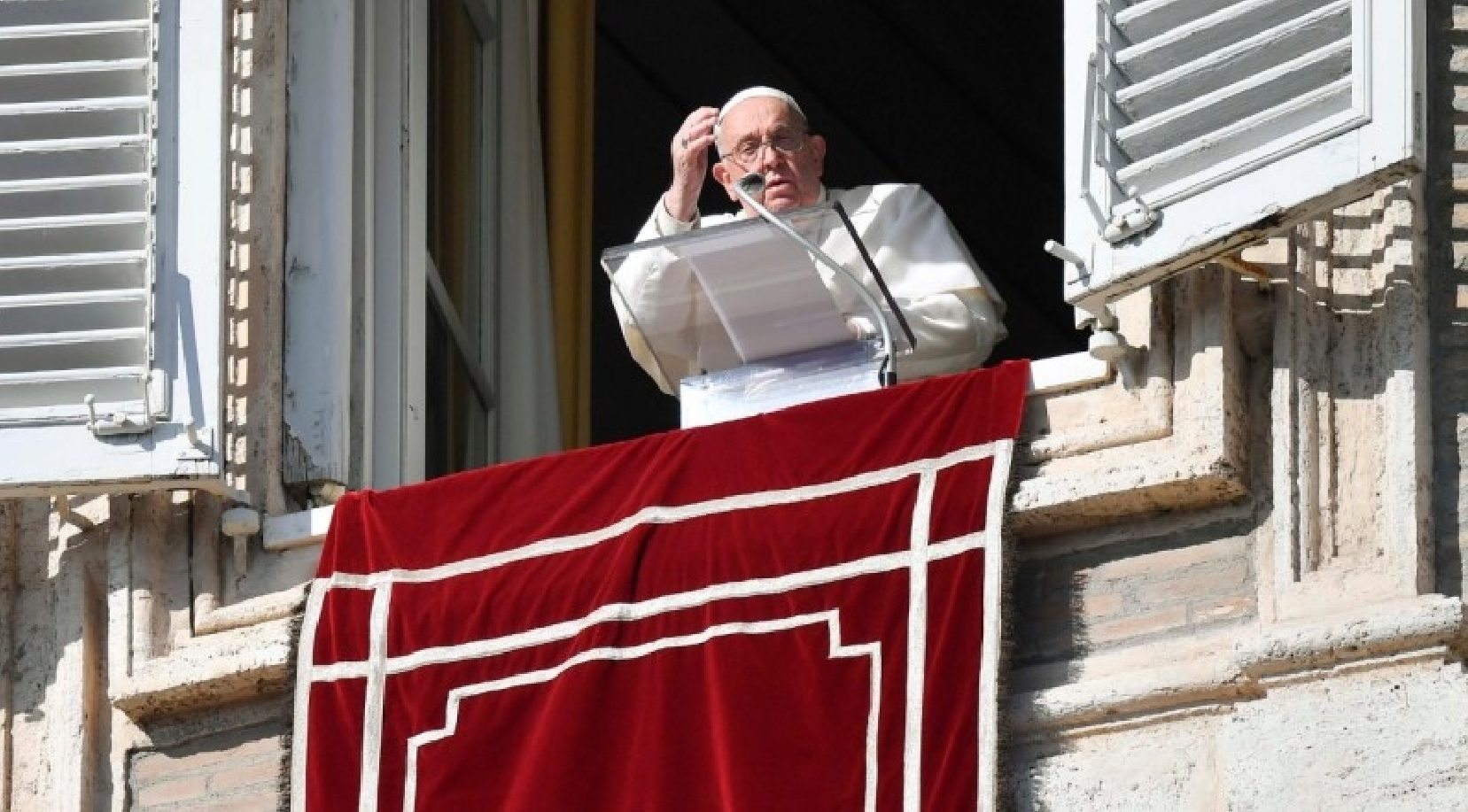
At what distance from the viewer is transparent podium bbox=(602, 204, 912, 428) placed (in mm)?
8070

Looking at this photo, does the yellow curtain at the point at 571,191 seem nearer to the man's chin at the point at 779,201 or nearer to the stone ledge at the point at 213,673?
the man's chin at the point at 779,201

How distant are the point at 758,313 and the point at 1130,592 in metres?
0.86

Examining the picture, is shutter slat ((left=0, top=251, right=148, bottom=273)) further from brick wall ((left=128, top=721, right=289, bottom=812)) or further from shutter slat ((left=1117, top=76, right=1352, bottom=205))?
shutter slat ((left=1117, top=76, right=1352, bottom=205))

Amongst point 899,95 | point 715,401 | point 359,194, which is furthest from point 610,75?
point 715,401

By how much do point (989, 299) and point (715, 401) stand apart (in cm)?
60

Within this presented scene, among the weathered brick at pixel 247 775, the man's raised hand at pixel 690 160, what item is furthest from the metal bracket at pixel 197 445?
the man's raised hand at pixel 690 160

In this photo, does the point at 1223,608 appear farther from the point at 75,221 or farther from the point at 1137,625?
the point at 75,221

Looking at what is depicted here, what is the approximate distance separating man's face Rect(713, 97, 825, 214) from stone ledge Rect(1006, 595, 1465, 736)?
1.42 meters

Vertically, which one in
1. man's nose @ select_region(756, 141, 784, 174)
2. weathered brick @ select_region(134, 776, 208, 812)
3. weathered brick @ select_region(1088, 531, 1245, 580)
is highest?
man's nose @ select_region(756, 141, 784, 174)

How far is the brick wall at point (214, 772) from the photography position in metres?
8.21

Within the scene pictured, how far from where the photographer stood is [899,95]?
39.3ft

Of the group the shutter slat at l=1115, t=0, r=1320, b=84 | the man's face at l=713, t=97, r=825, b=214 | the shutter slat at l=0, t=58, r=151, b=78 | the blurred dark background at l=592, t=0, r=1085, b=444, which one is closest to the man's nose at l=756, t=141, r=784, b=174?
the man's face at l=713, t=97, r=825, b=214

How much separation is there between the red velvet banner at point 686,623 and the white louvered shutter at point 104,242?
0.40 metres

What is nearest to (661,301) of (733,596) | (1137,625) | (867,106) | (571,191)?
(733,596)
